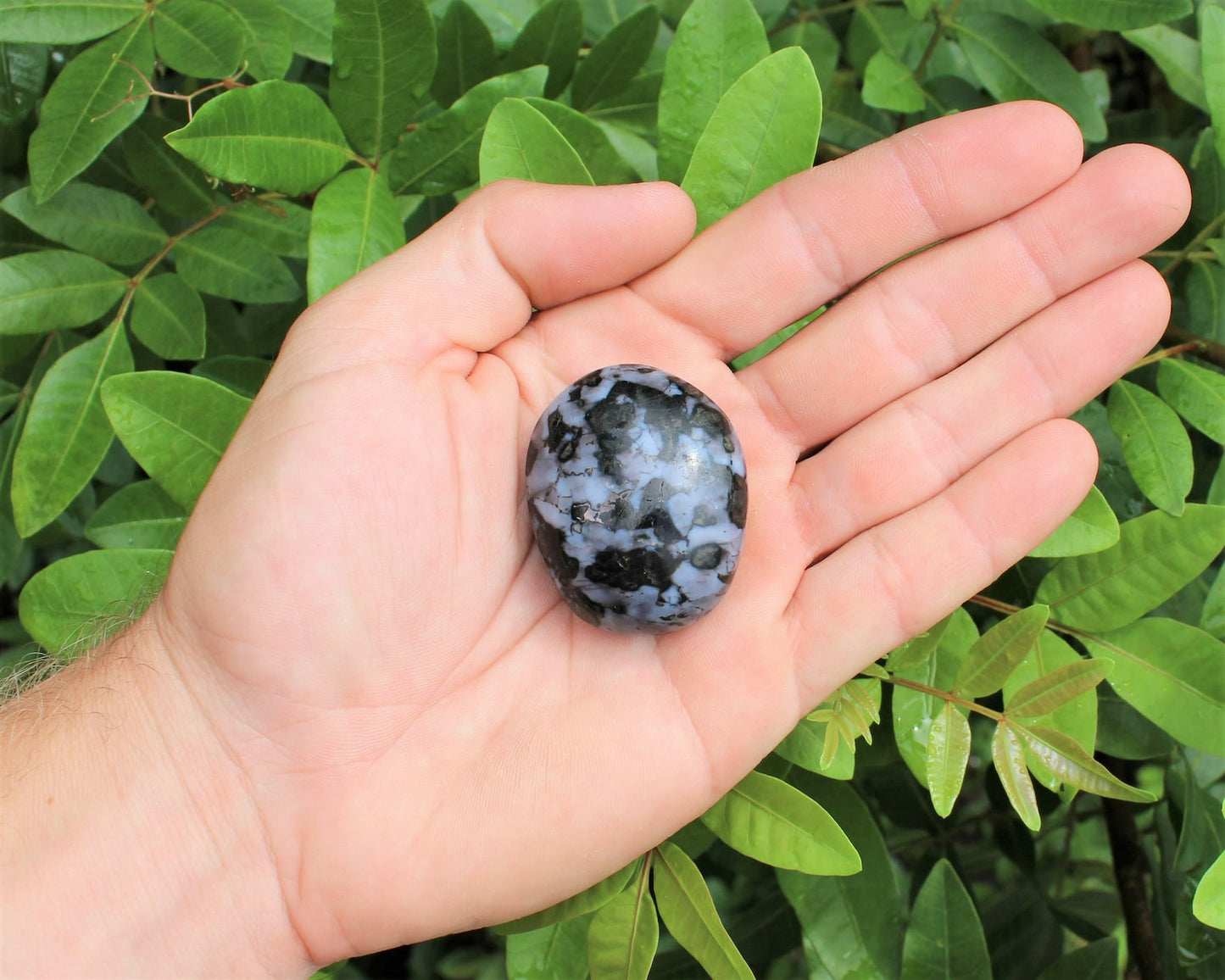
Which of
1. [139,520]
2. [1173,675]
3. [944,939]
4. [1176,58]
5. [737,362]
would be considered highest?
[1176,58]

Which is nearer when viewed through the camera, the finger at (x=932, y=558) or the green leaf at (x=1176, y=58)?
the finger at (x=932, y=558)

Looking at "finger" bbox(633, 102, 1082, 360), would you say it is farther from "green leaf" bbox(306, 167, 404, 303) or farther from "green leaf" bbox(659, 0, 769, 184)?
"green leaf" bbox(306, 167, 404, 303)

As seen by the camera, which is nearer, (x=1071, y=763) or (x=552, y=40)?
(x=1071, y=763)

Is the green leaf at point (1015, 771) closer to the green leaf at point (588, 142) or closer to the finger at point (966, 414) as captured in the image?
the finger at point (966, 414)

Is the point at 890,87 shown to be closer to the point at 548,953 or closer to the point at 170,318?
the point at 170,318

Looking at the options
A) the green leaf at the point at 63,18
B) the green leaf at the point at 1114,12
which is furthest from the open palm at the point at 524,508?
the green leaf at the point at 63,18

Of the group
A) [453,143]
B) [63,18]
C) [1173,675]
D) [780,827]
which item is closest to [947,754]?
[780,827]

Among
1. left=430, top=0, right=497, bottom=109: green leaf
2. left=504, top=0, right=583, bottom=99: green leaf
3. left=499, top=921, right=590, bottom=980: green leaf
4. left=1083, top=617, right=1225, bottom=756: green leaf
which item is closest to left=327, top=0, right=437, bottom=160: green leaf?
left=430, top=0, right=497, bottom=109: green leaf
